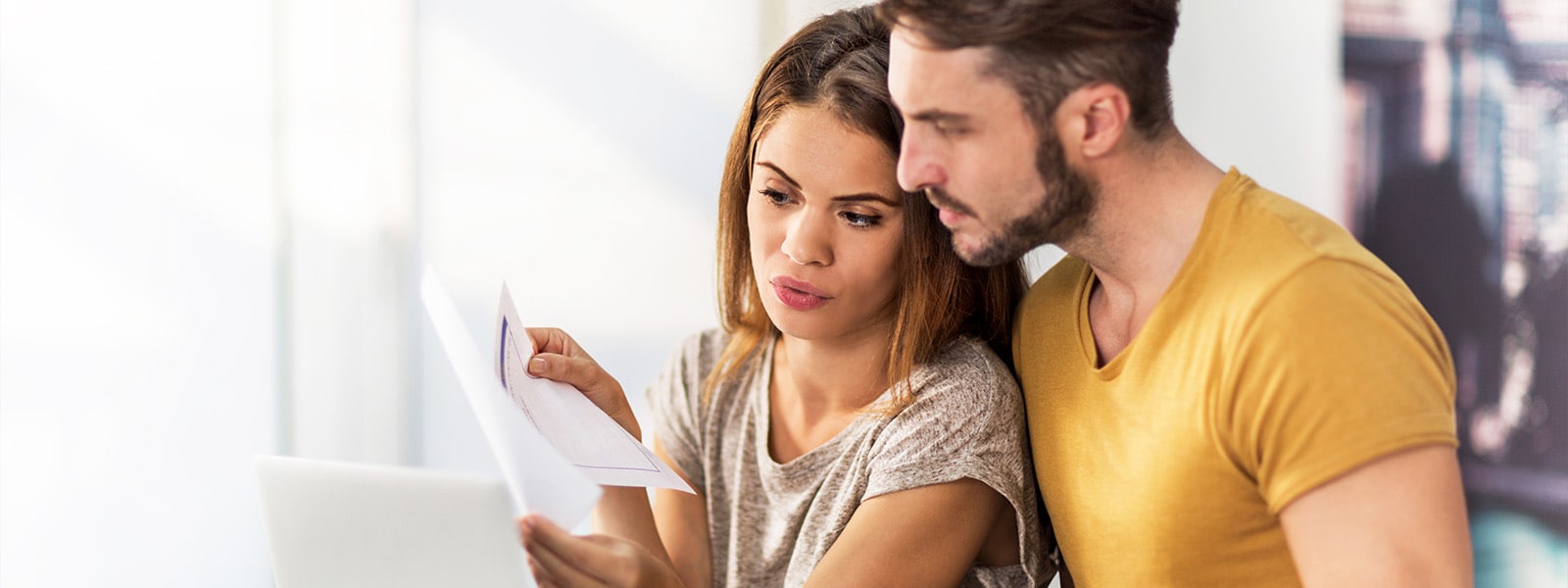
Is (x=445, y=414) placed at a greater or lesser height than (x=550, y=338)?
lesser

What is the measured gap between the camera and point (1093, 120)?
90cm

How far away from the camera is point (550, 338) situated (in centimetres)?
116

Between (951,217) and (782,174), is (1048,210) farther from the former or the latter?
(782,174)

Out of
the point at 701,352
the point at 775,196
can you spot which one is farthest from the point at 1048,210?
the point at 701,352

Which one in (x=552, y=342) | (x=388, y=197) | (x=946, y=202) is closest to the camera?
(x=946, y=202)

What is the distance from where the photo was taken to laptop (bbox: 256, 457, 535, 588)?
0.79m

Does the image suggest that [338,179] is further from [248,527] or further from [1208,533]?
[1208,533]

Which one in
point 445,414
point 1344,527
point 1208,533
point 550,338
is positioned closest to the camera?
point 1344,527

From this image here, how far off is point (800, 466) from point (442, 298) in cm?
40

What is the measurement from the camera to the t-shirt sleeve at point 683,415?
4.28 ft

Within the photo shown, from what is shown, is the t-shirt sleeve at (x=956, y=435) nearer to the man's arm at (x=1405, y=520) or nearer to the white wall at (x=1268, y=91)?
the man's arm at (x=1405, y=520)

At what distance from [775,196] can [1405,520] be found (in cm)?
56

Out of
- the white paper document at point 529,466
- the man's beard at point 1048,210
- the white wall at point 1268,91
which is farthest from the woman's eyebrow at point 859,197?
the white wall at point 1268,91

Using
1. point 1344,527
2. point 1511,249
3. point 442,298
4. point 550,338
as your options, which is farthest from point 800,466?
point 1511,249
